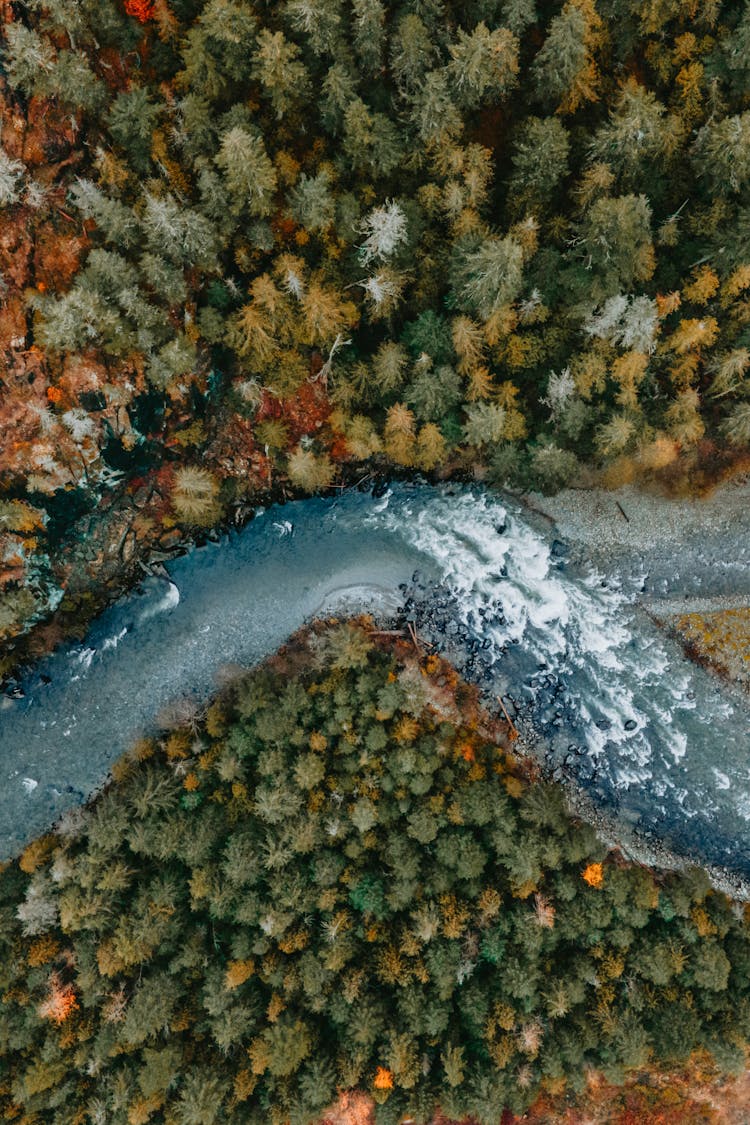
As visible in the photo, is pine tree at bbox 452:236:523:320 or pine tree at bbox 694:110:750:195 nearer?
pine tree at bbox 694:110:750:195

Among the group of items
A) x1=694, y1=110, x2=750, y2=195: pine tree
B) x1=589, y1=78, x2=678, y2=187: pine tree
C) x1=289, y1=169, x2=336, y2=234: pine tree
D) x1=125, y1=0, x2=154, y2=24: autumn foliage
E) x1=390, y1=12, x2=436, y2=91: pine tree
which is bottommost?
x1=694, y1=110, x2=750, y2=195: pine tree

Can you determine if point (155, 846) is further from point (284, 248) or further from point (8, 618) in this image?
point (284, 248)

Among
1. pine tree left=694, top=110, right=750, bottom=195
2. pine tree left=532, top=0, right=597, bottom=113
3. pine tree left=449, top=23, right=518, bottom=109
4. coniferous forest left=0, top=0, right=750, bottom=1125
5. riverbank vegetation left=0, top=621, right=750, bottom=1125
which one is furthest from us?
riverbank vegetation left=0, top=621, right=750, bottom=1125

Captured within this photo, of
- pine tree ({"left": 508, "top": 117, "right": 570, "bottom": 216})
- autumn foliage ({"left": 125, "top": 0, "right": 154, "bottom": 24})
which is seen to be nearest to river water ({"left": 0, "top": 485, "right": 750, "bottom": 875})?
pine tree ({"left": 508, "top": 117, "right": 570, "bottom": 216})

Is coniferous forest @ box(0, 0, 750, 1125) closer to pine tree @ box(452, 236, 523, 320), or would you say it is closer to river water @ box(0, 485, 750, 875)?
pine tree @ box(452, 236, 523, 320)

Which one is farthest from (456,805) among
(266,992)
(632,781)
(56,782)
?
(56,782)

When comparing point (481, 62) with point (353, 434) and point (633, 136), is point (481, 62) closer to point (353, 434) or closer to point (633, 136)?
point (633, 136)

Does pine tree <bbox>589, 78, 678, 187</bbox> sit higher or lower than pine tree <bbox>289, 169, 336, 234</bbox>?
lower

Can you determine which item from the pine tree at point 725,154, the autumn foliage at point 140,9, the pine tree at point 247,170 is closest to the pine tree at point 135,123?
the autumn foliage at point 140,9
